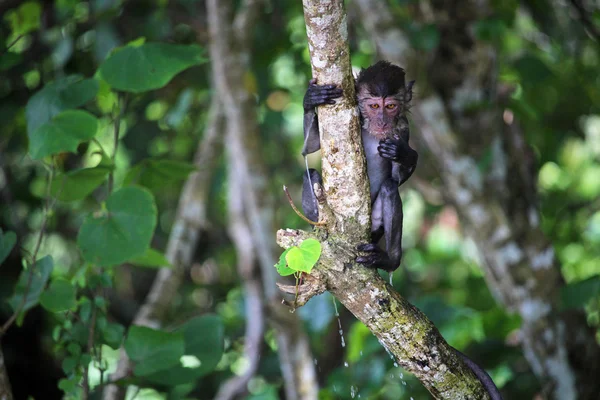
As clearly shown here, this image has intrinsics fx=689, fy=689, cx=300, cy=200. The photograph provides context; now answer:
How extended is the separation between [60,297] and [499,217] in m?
3.26

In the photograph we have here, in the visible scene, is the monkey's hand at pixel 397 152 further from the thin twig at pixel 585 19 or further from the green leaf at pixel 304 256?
the thin twig at pixel 585 19

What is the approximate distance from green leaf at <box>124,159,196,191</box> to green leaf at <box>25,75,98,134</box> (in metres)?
0.47

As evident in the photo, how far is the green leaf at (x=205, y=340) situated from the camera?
12.8 ft

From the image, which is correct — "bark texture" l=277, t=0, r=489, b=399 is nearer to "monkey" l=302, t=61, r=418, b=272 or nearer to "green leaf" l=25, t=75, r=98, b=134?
"monkey" l=302, t=61, r=418, b=272

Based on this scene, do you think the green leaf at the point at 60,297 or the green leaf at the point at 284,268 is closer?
the green leaf at the point at 284,268

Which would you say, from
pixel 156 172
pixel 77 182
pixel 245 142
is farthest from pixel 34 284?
pixel 245 142

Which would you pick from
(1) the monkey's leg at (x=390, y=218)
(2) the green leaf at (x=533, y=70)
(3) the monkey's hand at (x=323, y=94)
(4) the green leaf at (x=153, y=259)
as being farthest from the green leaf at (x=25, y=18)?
(2) the green leaf at (x=533, y=70)

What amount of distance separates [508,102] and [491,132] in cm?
32

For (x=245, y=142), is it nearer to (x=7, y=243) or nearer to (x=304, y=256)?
(x=7, y=243)

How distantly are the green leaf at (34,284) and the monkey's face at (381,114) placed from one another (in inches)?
72.3

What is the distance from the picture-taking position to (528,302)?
523 centimetres

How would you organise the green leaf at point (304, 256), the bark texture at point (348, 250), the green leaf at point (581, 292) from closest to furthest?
the green leaf at point (304, 256)
the bark texture at point (348, 250)
the green leaf at point (581, 292)

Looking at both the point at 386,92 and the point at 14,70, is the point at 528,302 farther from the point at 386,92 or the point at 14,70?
the point at 14,70

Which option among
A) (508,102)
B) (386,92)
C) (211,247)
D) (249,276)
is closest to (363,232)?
(386,92)
